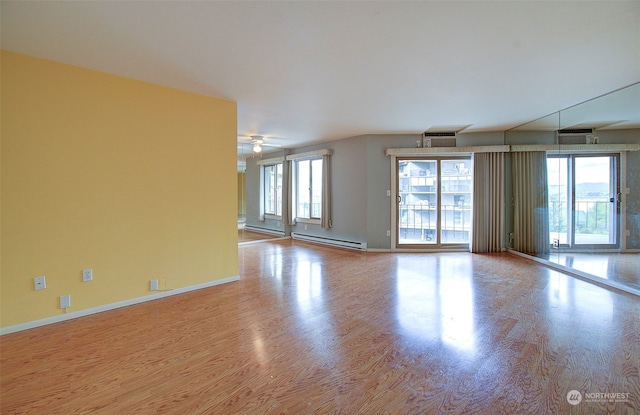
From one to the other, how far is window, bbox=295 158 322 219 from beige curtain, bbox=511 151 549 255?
3986 millimetres

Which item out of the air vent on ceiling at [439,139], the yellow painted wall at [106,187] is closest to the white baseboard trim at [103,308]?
the yellow painted wall at [106,187]

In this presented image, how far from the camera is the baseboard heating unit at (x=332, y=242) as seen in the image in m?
5.98

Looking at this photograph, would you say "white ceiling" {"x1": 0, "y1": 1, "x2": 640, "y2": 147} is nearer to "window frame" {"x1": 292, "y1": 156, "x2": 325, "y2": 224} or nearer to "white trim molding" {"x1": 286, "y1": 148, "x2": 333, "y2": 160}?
"white trim molding" {"x1": 286, "y1": 148, "x2": 333, "y2": 160}

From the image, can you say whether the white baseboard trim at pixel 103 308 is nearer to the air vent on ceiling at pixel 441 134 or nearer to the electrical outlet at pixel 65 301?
the electrical outlet at pixel 65 301

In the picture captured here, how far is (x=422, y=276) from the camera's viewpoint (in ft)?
13.5

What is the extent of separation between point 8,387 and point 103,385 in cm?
57

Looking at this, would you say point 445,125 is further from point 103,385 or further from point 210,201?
point 103,385

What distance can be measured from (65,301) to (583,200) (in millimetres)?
6753

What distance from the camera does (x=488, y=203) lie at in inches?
222

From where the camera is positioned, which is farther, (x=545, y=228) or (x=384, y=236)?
(x=384, y=236)

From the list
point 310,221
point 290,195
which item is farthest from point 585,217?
point 290,195

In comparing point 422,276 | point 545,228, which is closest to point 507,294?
point 422,276

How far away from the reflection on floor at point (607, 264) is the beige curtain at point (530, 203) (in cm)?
43

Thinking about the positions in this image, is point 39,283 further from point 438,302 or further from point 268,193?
point 268,193
